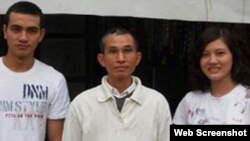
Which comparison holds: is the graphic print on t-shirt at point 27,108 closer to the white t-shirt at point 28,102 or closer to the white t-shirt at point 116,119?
the white t-shirt at point 28,102

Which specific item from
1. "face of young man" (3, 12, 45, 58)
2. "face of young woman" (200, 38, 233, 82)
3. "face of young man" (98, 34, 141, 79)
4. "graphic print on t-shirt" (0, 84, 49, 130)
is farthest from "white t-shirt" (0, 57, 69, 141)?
"face of young woman" (200, 38, 233, 82)

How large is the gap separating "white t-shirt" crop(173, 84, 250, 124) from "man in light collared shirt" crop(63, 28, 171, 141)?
246 mm

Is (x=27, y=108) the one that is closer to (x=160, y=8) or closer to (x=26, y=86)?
(x=26, y=86)

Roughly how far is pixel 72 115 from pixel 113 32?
21.4 inches

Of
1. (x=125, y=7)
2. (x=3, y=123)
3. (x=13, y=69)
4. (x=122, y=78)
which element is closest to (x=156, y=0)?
(x=125, y=7)

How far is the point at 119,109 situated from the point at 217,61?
0.65 metres

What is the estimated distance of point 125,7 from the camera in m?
3.04

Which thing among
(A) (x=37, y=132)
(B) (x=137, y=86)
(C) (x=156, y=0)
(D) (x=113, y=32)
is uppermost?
(C) (x=156, y=0)

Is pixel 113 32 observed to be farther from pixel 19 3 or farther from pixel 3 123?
pixel 3 123

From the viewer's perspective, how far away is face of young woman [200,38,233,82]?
118 inches

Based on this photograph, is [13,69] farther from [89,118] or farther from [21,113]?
[89,118]

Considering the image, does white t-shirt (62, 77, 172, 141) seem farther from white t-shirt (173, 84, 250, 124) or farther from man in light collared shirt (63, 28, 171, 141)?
white t-shirt (173, 84, 250, 124)

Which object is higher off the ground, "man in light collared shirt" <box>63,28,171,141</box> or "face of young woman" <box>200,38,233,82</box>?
"face of young woman" <box>200,38,233,82</box>

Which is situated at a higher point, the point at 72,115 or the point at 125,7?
the point at 125,7
